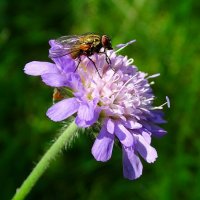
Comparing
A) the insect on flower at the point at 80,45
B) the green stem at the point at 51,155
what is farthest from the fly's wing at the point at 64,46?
the green stem at the point at 51,155

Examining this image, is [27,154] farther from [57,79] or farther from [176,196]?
[57,79]

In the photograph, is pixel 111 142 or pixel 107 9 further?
pixel 107 9

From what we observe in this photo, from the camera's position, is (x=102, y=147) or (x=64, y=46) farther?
(x=64, y=46)

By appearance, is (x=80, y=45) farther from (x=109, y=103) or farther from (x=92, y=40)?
(x=109, y=103)

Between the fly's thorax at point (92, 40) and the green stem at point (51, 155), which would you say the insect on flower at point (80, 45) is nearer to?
the fly's thorax at point (92, 40)

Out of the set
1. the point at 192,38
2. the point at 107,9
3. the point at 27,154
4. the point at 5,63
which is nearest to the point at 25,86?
the point at 5,63

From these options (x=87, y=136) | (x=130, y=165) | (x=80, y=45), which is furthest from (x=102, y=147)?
(x=87, y=136)

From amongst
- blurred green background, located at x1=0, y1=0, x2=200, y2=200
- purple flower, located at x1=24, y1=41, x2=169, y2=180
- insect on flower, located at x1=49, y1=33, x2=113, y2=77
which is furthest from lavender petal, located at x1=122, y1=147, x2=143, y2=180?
blurred green background, located at x1=0, y1=0, x2=200, y2=200
